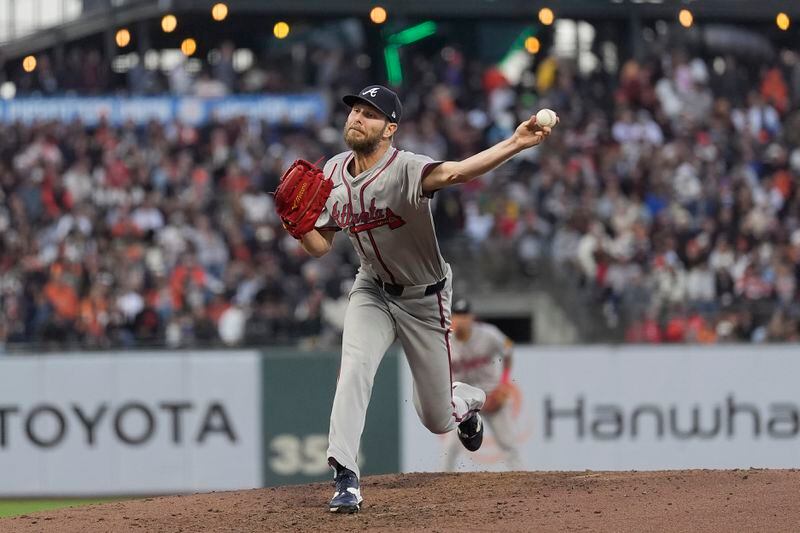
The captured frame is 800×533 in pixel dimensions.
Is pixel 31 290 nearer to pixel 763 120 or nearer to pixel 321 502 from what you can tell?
pixel 321 502

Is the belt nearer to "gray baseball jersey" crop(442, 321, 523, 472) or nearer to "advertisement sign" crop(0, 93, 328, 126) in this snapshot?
"gray baseball jersey" crop(442, 321, 523, 472)

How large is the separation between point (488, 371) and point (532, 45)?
10.9 metres

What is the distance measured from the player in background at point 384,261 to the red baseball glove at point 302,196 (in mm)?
162

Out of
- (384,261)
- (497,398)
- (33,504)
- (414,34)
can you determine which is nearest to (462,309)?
(497,398)

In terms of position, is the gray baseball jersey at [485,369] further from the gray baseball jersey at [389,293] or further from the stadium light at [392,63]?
the stadium light at [392,63]

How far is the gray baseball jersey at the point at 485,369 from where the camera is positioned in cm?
1255

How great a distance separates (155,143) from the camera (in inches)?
744

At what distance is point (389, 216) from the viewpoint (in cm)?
740

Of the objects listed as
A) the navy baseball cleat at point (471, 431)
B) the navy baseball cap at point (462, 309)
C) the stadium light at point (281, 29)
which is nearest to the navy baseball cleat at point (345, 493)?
the navy baseball cleat at point (471, 431)

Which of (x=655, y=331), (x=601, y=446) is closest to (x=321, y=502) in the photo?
(x=601, y=446)

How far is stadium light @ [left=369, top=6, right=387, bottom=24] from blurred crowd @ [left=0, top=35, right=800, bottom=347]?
32.1 inches

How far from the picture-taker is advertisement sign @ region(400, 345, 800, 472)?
1365cm

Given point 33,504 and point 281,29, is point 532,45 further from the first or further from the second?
point 33,504

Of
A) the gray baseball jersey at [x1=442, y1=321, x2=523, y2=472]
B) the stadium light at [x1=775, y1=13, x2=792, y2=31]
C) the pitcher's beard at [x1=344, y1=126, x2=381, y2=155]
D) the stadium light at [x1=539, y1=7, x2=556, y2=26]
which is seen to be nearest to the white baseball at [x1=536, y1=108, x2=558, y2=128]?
the pitcher's beard at [x1=344, y1=126, x2=381, y2=155]
